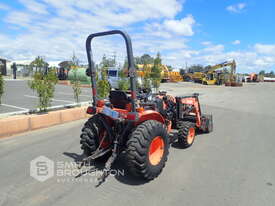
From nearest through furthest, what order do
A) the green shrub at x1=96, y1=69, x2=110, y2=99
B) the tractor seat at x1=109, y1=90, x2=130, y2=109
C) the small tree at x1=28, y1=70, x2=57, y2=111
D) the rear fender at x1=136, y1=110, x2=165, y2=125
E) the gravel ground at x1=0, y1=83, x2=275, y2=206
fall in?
1. the gravel ground at x1=0, y1=83, x2=275, y2=206
2. the rear fender at x1=136, y1=110, x2=165, y2=125
3. the tractor seat at x1=109, y1=90, x2=130, y2=109
4. the small tree at x1=28, y1=70, x2=57, y2=111
5. the green shrub at x1=96, y1=69, x2=110, y2=99

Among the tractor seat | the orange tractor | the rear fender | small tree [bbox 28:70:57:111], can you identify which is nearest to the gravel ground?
the orange tractor

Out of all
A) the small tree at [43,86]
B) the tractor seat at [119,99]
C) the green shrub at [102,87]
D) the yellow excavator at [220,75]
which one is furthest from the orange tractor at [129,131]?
the yellow excavator at [220,75]

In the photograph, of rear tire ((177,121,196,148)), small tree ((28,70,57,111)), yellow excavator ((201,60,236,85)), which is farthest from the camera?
yellow excavator ((201,60,236,85))

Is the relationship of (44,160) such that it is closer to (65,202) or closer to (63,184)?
(63,184)

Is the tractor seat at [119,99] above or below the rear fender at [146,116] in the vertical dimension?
above

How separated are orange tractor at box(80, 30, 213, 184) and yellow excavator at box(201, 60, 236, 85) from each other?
30558 mm

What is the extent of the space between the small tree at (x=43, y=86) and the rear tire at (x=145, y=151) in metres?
4.22

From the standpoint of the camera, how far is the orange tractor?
3.04m

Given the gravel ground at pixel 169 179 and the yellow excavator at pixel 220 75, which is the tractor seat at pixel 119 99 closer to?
the gravel ground at pixel 169 179

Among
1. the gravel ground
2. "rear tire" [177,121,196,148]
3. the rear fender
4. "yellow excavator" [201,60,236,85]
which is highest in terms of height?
"yellow excavator" [201,60,236,85]

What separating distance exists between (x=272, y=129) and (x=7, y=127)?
7.52 m

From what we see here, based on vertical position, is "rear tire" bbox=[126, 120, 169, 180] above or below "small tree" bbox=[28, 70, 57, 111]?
below

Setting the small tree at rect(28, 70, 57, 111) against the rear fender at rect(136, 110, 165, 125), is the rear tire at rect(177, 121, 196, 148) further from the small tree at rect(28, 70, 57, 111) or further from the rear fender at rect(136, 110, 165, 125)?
the small tree at rect(28, 70, 57, 111)

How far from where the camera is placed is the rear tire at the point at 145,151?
3.03 m
